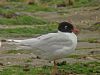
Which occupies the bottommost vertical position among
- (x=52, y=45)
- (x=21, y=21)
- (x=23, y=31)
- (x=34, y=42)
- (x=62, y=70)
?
(x=21, y=21)

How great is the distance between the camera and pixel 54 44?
12000mm

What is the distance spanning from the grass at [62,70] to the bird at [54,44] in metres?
0.53

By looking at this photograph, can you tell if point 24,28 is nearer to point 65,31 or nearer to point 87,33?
point 87,33

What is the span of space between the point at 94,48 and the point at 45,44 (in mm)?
6580

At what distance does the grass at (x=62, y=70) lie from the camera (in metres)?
12.2

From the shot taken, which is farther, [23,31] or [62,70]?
[23,31]

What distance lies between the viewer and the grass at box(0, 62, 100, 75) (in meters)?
12.2

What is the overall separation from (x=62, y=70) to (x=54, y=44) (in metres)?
0.92

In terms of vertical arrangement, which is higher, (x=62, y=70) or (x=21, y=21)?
(x=62, y=70)

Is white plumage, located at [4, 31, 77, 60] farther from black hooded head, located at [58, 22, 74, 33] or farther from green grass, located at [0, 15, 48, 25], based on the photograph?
green grass, located at [0, 15, 48, 25]

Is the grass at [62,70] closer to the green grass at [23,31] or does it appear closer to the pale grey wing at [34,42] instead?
the pale grey wing at [34,42]

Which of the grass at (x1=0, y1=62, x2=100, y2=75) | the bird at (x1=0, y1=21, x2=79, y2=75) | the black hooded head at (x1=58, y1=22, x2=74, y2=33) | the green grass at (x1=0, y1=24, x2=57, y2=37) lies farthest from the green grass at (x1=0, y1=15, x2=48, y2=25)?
the bird at (x1=0, y1=21, x2=79, y2=75)

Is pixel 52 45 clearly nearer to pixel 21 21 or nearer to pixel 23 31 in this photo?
pixel 23 31

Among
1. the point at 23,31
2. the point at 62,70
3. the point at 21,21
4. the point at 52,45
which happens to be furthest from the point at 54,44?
the point at 21,21
